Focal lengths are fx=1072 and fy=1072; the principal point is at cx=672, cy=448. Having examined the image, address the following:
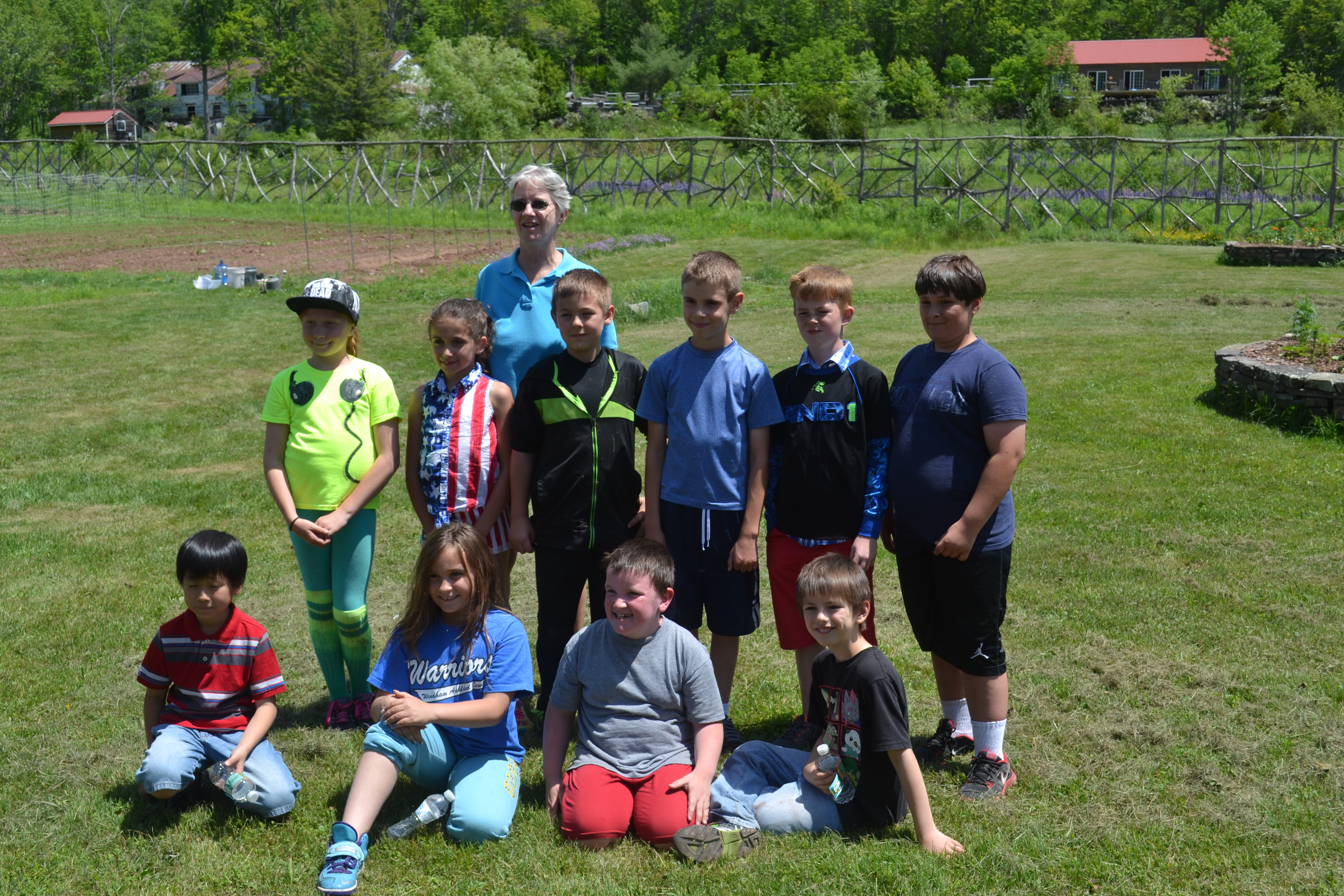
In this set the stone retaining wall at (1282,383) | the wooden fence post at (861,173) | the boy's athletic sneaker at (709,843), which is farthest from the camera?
the wooden fence post at (861,173)

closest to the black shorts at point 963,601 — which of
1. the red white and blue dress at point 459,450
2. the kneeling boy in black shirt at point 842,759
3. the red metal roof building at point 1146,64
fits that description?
the kneeling boy in black shirt at point 842,759

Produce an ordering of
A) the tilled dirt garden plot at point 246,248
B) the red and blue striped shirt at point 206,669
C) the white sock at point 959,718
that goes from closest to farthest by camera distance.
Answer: the red and blue striped shirt at point 206,669, the white sock at point 959,718, the tilled dirt garden plot at point 246,248

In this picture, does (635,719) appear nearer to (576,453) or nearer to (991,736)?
(576,453)

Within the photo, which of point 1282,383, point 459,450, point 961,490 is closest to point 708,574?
point 961,490

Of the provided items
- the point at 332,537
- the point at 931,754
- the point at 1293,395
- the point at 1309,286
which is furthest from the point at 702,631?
the point at 1309,286

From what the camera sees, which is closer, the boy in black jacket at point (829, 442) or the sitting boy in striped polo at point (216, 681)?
the sitting boy in striped polo at point (216, 681)

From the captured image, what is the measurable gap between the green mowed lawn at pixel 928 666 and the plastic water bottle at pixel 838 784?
0.13 meters

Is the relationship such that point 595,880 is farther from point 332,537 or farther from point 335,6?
point 335,6

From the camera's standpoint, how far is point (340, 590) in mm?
3959

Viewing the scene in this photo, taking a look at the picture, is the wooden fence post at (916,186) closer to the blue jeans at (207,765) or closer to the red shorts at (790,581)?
the red shorts at (790,581)

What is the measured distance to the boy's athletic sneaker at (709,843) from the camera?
307 centimetres

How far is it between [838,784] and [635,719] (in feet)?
2.12

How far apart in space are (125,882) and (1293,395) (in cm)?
832

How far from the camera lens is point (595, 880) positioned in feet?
9.83
